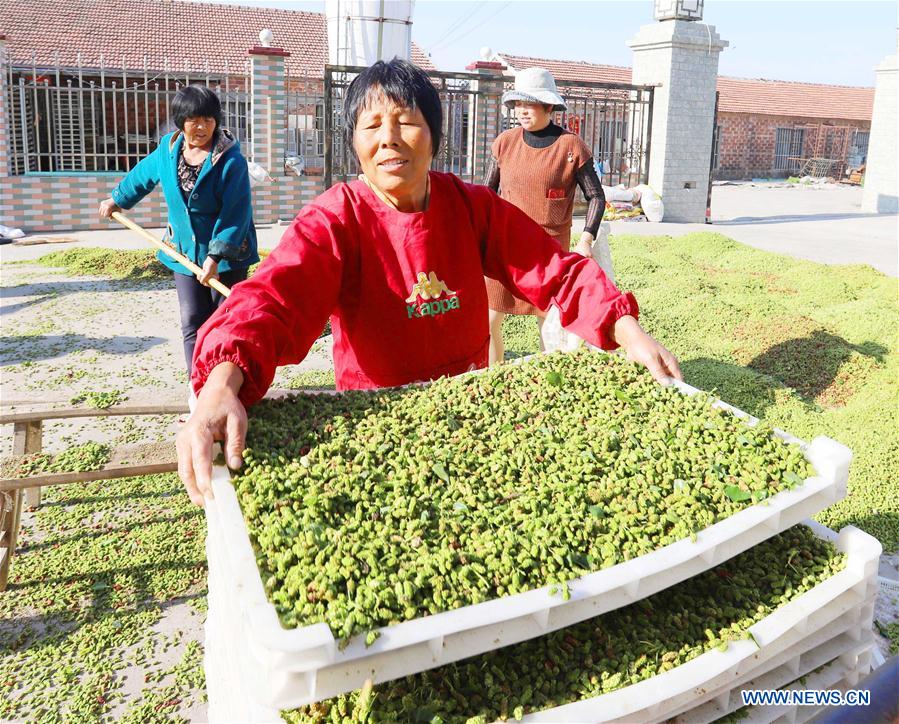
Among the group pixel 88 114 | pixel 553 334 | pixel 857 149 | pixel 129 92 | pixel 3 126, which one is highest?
pixel 857 149

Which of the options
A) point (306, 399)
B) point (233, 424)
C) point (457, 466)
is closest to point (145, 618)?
point (306, 399)

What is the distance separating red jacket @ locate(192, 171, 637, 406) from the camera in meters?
2.01

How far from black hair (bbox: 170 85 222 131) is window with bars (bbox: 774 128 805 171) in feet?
103

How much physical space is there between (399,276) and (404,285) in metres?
0.03

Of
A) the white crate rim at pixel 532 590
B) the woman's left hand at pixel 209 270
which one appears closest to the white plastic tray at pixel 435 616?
the white crate rim at pixel 532 590

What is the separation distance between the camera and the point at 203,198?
14.3ft

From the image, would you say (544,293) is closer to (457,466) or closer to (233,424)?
(457,466)

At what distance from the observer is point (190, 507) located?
12.1ft

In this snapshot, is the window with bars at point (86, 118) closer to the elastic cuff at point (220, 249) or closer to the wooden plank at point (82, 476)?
the elastic cuff at point (220, 249)

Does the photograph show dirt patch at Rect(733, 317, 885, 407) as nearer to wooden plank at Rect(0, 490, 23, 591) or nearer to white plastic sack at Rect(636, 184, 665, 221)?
wooden plank at Rect(0, 490, 23, 591)

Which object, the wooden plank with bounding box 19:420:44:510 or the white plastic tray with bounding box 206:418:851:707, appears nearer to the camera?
the white plastic tray with bounding box 206:418:851:707

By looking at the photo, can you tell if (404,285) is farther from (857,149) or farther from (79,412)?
(857,149)

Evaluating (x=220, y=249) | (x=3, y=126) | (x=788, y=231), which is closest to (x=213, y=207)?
(x=220, y=249)

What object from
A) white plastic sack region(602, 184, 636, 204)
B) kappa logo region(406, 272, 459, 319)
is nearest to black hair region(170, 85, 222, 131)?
kappa logo region(406, 272, 459, 319)
